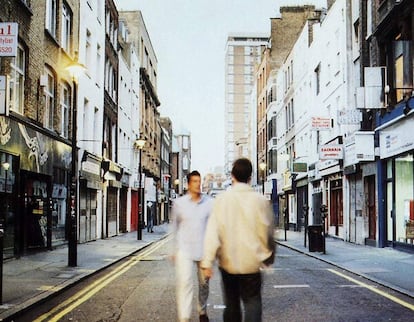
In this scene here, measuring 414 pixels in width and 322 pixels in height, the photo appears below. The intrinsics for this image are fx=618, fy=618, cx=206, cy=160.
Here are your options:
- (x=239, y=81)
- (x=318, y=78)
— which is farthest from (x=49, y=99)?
(x=239, y=81)

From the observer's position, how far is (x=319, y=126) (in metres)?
31.8

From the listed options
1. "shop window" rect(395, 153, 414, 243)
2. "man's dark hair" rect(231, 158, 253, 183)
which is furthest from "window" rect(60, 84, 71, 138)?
"man's dark hair" rect(231, 158, 253, 183)

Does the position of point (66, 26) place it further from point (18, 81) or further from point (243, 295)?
point (243, 295)

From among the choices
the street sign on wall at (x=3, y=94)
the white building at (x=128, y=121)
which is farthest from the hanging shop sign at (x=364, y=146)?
the white building at (x=128, y=121)

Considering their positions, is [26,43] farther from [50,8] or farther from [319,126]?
[319,126]

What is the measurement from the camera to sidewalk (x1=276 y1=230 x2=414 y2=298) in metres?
13.3

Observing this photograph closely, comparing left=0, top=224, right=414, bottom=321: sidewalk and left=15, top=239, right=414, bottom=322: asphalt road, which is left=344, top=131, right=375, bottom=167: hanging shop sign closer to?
left=0, top=224, right=414, bottom=321: sidewalk

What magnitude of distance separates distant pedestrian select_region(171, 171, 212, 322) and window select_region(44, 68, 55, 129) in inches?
600

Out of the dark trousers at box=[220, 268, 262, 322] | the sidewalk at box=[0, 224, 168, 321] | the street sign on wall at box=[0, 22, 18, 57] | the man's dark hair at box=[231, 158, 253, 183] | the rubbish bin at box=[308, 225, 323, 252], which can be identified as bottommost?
the sidewalk at box=[0, 224, 168, 321]

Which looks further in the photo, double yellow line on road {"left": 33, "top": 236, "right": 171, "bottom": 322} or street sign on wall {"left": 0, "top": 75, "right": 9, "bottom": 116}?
street sign on wall {"left": 0, "top": 75, "right": 9, "bottom": 116}

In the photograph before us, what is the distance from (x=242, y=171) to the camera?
611 cm

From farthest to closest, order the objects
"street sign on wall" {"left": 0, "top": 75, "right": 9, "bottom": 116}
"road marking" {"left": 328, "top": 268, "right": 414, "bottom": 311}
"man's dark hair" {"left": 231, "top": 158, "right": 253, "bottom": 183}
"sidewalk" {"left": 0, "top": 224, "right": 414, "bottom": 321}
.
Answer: "street sign on wall" {"left": 0, "top": 75, "right": 9, "bottom": 116} < "sidewalk" {"left": 0, "top": 224, "right": 414, "bottom": 321} < "road marking" {"left": 328, "top": 268, "right": 414, "bottom": 311} < "man's dark hair" {"left": 231, "top": 158, "right": 253, "bottom": 183}

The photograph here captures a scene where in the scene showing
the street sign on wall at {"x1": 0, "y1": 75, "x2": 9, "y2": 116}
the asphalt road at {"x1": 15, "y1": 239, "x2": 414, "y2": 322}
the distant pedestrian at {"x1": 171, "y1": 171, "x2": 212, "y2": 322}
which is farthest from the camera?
the street sign on wall at {"x1": 0, "y1": 75, "x2": 9, "y2": 116}

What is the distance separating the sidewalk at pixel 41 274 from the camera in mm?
10370
